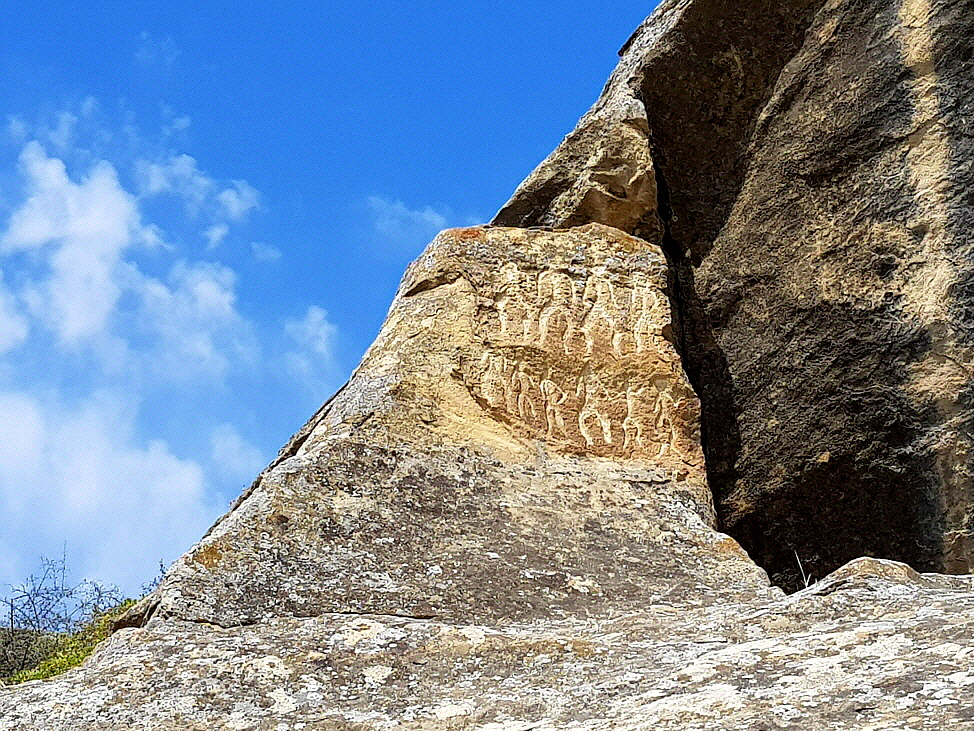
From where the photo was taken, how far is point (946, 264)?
4.98 m

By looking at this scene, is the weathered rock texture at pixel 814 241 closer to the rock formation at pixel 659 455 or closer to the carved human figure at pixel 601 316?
the rock formation at pixel 659 455

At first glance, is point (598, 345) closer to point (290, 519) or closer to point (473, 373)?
point (473, 373)

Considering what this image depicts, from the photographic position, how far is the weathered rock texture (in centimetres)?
494

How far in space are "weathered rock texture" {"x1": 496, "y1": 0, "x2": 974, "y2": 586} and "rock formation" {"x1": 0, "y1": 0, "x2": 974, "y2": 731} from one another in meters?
0.01

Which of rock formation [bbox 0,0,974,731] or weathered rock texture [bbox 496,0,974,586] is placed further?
weathered rock texture [bbox 496,0,974,586]

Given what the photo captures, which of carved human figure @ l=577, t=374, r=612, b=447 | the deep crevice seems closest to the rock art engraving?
carved human figure @ l=577, t=374, r=612, b=447

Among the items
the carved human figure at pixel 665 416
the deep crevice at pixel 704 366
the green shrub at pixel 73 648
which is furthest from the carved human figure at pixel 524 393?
the green shrub at pixel 73 648

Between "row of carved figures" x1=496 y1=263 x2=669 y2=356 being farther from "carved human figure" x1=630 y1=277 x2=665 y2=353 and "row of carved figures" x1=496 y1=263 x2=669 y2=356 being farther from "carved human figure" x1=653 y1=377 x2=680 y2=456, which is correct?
"carved human figure" x1=653 y1=377 x2=680 y2=456

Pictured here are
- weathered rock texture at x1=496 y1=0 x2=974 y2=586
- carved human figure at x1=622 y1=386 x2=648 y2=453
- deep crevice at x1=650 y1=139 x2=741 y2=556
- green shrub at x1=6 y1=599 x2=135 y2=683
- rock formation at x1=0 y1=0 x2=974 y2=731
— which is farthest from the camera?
green shrub at x1=6 y1=599 x2=135 y2=683

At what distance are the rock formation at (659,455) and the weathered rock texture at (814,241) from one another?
0.01m

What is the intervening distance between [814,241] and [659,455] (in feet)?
4.51

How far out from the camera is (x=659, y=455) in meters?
4.82

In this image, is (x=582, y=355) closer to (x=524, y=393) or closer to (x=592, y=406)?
(x=592, y=406)

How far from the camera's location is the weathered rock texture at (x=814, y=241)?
16.2ft
